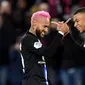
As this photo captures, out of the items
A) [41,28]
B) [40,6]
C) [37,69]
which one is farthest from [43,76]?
[40,6]

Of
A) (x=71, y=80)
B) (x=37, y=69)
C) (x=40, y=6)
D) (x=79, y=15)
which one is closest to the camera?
(x=37, y=69)

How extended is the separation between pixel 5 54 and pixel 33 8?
52.5 inches

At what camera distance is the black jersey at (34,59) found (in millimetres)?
7215

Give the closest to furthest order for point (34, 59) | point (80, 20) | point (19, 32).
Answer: point (34, 59) → point (80, 20) → point (19, 32)

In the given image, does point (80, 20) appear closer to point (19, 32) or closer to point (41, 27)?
point (41, 27)

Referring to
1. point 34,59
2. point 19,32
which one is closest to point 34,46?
point 34,59

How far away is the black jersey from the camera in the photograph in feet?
23.7

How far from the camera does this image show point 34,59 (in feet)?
23.8

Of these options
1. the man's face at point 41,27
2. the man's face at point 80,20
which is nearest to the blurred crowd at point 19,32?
the man's face at point 80,20

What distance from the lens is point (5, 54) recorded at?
11859 mm

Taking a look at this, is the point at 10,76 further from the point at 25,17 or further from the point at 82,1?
the point at 82,1

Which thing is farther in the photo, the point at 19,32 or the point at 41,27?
the point at 19,32

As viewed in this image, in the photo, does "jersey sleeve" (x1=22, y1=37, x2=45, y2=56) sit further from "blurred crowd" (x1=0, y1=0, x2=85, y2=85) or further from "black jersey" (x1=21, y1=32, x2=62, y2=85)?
"blurred crowd" (x1=0, y1=0, x2=85, y2=85)

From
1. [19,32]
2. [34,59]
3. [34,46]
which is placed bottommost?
[34,59]
